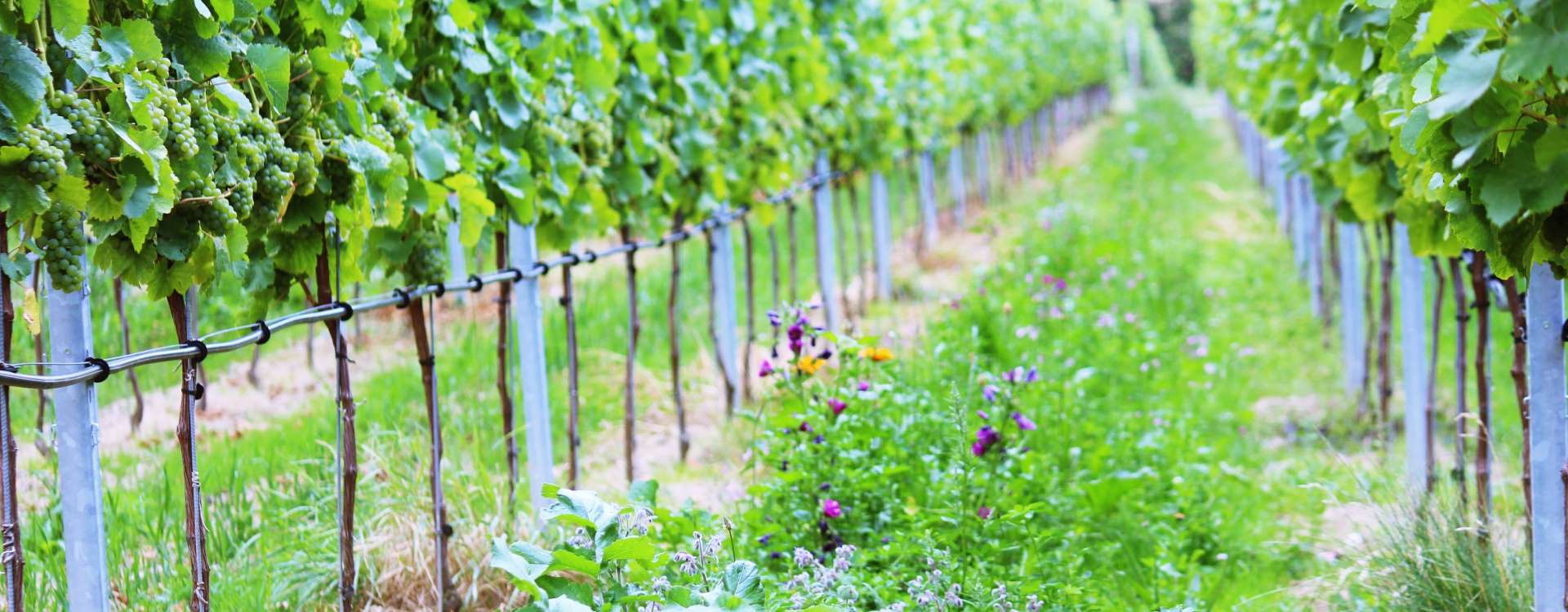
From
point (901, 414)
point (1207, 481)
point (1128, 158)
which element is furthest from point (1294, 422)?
point (1128, 158)

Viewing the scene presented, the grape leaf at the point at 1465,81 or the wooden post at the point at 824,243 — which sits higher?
the wooden post at the point at 824,243

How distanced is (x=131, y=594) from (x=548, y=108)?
1800 millimetres

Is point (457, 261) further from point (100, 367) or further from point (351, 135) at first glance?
point (100, 367)

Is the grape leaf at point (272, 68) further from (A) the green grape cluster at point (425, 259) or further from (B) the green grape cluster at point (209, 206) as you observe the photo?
(A) the green grape cluster at point (425, 259)

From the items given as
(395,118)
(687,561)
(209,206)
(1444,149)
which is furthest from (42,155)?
(1444,149)

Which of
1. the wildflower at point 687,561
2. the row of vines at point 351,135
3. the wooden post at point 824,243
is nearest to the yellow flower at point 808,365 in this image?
the row of vines at point 351,135

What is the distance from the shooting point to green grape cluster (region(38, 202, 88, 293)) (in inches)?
80.3

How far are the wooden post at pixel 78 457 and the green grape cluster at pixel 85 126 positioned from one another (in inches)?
13.4

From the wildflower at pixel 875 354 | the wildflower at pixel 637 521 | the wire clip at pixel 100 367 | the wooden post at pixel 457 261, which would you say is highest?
the wooden post at pixel 457 261

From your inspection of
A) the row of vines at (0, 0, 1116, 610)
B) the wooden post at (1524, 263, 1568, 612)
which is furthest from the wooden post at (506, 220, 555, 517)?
the wooden post at (1524, 263, 1568, 612)

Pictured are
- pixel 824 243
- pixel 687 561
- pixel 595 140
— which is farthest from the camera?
pixel 824 243

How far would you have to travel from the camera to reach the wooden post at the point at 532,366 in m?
4.11

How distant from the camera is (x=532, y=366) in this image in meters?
4.23

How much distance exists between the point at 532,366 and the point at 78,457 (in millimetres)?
2027
